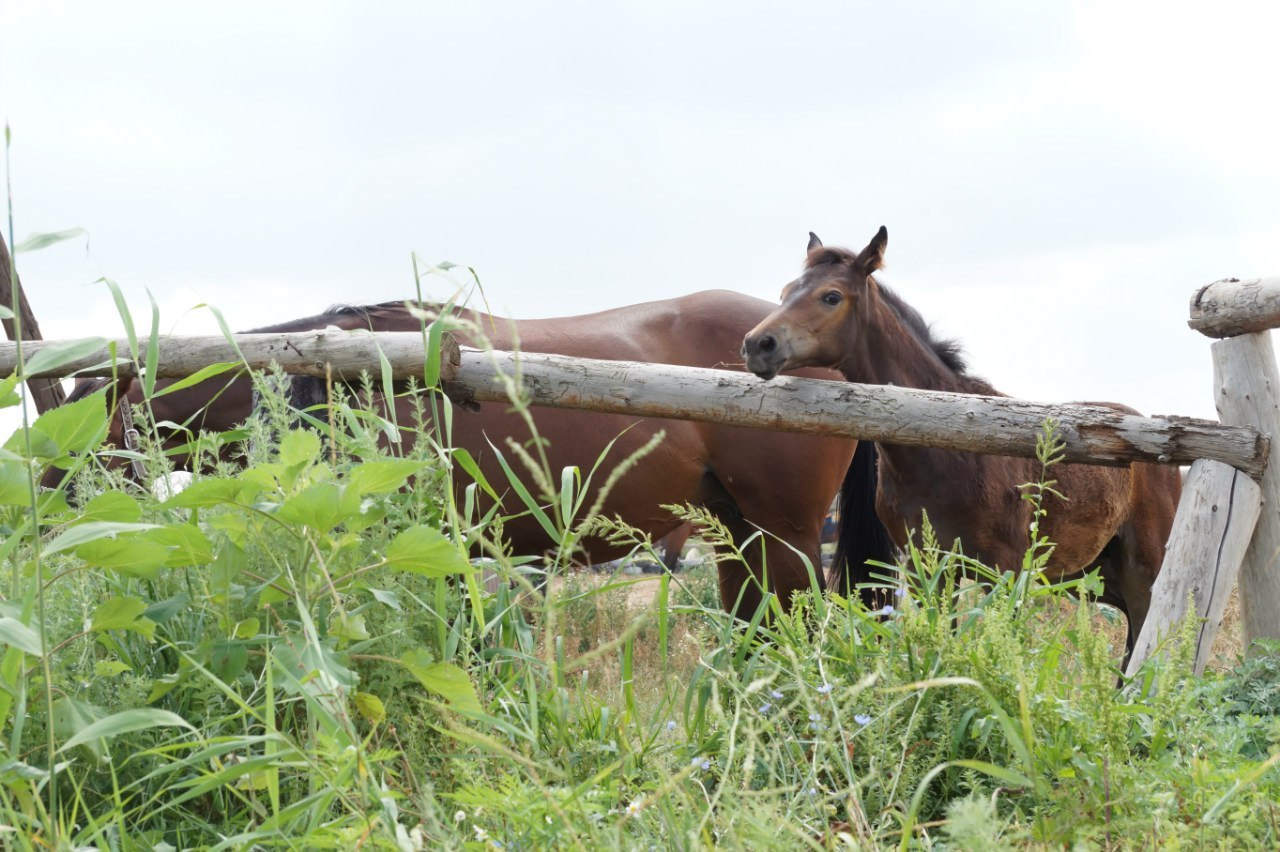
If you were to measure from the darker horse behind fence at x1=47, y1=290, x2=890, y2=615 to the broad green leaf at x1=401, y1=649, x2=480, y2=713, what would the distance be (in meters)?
3.27

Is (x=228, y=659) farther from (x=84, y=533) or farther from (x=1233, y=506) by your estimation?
(x=1233, y=506)

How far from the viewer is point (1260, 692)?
7.63ft

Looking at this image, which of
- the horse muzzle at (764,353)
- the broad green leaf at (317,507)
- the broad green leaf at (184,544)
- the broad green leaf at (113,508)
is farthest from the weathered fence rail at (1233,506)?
the broad green leaf at (113,508)

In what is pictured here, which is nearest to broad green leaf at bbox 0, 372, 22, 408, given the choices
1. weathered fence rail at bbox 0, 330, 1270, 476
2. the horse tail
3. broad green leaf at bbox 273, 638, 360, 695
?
broad green leaf at bbox 273, 638, 360, 695

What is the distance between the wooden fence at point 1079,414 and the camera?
2770mm

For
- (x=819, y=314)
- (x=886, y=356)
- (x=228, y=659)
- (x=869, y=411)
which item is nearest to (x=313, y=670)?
(x=228, y=659)

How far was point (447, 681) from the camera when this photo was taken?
1.56 m

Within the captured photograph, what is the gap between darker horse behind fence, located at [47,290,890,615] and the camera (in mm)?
5035

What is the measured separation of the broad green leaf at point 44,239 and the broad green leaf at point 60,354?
0.13 meters

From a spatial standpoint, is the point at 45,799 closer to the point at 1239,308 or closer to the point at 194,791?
the point at 194,791

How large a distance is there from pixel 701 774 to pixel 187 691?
0.82 m

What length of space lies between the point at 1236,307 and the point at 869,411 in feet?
3.29

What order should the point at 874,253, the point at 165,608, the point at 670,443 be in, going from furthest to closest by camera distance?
the point at 670,443 → the point at 874,253 → the point at 165,608

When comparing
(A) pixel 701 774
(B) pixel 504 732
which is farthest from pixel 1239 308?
(B) pixel 504 732
